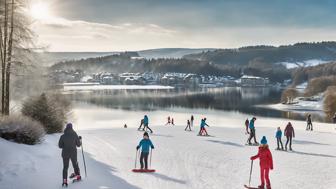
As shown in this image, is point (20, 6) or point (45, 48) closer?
point (20, 6)

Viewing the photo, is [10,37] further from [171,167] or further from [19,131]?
[171,167]

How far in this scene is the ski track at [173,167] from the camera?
13.2m

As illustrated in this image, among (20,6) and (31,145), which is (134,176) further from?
(20,6)

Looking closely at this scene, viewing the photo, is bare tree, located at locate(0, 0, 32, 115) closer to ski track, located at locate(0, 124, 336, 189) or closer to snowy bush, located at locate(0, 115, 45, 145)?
ski track, located at locate(0, 124, 336, 189)

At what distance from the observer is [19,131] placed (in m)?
16.0

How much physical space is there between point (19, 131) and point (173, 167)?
6669 mm

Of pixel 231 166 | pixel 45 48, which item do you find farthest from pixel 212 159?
pixel 45 48

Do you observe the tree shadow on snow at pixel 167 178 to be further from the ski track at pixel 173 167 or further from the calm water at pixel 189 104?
the calm water at pixel 189 104

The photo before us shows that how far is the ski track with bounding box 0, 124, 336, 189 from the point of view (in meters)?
13.2

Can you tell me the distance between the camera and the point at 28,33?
86.8 ft

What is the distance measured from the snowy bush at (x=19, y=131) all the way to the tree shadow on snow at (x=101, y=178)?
7.42 feet

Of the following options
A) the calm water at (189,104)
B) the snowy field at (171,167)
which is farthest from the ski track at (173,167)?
the calm water at (189,104)

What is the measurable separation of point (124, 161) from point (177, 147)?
5828mm

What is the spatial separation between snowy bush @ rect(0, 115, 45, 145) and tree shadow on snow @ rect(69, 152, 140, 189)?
2262 millimetres
